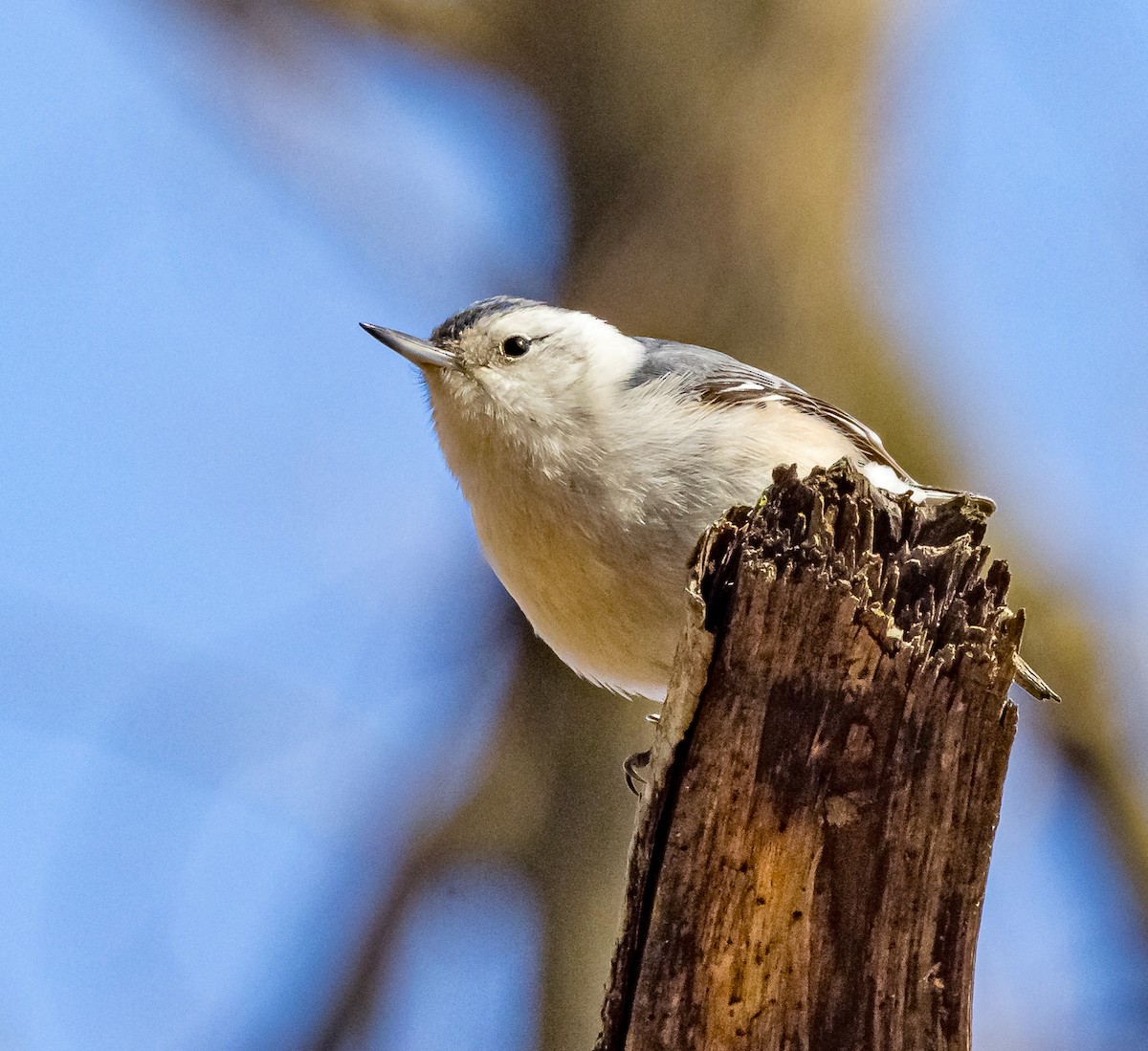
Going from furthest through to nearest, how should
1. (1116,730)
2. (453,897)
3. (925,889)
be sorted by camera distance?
1. (1116,730)
2. (453,897)
3. (925,889)

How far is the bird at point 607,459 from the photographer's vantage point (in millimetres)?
2014

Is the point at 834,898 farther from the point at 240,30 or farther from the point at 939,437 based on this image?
the point at 240,30

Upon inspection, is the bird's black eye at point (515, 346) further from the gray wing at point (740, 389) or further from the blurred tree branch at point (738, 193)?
the blurred tree branch at point (738, 193)

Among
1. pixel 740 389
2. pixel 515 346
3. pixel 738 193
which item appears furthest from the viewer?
pixel 738 193

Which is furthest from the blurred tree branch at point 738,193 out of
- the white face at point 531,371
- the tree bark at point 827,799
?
the tree bark at point 827,799

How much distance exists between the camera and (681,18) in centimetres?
365

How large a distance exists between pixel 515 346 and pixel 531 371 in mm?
83

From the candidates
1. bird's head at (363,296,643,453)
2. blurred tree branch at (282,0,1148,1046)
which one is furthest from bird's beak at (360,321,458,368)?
blurred tree branch at (282,0,1148,1046)

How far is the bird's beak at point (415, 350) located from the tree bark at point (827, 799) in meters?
0.98

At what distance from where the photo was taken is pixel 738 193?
12.0 ft

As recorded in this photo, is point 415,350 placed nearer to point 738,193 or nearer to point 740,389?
point 740,389

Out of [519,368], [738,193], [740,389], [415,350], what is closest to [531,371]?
[519,368]

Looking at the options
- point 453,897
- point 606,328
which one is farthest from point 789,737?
point 453,897

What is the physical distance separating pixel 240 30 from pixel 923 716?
3161 millimetres
